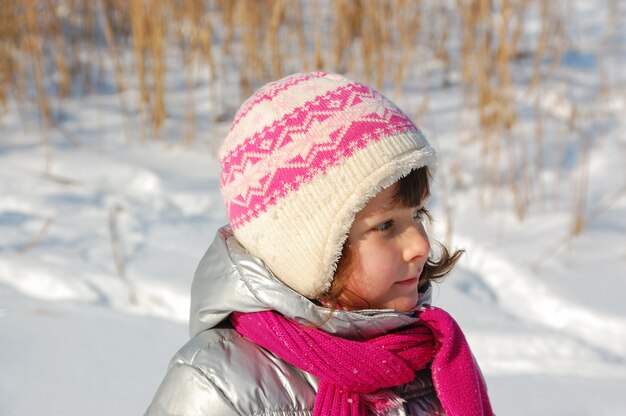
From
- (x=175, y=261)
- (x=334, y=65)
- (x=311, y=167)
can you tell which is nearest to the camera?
(x=311, y=167)

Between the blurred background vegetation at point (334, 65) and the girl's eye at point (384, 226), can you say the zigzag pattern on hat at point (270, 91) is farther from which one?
the blurred background vegetation at point (334, 65)

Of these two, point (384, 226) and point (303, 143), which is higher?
point (303, 143)

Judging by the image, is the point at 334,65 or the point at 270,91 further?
the point at 334,65

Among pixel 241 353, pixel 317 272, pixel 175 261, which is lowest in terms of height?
pixel 175 261

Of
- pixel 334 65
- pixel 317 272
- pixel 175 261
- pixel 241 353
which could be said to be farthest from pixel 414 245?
pixel 334 65

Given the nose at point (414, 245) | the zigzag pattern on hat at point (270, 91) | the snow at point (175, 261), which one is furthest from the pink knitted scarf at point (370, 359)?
the snow at point (175, 261)

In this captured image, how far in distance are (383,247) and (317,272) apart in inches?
4.2

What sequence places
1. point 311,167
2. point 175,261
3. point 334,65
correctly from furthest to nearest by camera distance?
point 334,65 → point 175,261 → point 311,167

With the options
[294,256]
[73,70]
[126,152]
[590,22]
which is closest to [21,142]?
[126,152]

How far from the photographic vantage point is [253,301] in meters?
1.18

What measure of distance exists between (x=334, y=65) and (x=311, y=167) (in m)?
2.46

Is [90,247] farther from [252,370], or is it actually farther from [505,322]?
[252,370]

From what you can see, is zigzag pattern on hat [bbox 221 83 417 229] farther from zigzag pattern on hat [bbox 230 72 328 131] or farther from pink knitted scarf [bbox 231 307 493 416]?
pink knitted scarf [bbox 231 307 493 416]

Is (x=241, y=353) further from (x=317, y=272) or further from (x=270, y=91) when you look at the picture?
(x=270, y=91)
